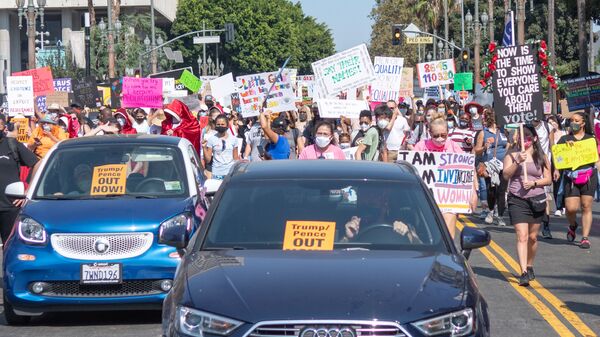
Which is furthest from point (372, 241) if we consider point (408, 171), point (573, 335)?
point (573, 335)

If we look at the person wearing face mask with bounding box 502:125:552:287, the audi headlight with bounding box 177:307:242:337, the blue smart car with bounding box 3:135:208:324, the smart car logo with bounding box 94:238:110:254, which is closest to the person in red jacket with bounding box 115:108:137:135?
the person wearing face mask with bounding box 502:125:552:287

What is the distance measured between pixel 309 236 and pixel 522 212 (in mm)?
6713

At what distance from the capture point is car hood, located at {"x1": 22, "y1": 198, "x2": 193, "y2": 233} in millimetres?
9836

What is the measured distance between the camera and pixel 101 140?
1126cm

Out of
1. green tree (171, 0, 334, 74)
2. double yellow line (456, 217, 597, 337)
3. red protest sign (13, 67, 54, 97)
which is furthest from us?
green tree (171, 0, 334, 74)

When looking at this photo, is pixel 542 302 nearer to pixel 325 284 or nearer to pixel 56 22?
pixel 325 284

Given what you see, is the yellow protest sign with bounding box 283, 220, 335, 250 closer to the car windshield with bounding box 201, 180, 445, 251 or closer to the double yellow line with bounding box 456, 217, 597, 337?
the car windshield with bounding box 201, 180, 445, 251

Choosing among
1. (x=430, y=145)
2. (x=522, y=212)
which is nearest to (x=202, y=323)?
(x=430, y=145)

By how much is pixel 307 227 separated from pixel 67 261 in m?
3.38

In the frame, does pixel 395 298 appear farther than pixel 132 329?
No

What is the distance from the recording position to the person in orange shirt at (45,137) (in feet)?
58.4

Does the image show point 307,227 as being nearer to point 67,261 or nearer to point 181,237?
point 181,237

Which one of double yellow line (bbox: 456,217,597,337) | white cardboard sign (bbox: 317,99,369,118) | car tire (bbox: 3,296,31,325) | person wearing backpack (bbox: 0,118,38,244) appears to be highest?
white cardboard sign (bbox: 317,99,369,118)

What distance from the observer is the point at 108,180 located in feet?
35.0
